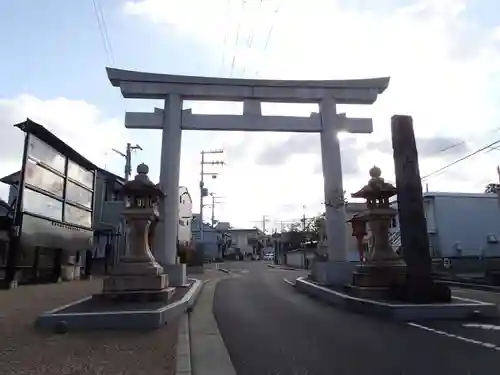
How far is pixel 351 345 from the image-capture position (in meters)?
7.17

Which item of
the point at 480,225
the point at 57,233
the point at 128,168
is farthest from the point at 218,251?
the point at 57,233

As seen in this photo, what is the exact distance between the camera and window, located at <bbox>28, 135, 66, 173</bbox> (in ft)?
64.8

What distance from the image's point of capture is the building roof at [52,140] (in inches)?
765

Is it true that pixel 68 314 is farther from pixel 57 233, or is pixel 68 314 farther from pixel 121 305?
pixel 57 233

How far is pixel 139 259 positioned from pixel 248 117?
26.0ft

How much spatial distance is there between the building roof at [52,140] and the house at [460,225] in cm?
2210

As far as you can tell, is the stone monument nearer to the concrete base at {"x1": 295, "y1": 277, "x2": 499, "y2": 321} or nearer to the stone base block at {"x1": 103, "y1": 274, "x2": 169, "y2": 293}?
the concrete base at {"x1": 295, "y1": 277, "x2": 499, "y2": 321}

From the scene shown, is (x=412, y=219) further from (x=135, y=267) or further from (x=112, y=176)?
(x=112, y=176)

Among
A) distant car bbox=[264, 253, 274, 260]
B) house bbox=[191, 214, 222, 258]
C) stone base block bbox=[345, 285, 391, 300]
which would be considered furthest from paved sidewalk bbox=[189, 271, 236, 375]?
distant car bbox=[264, 253, 274, 260]

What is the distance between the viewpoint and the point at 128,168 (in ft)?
111

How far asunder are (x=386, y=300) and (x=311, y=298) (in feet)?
13.5

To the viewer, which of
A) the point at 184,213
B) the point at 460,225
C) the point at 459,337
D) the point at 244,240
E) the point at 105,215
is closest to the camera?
the point at 459,337

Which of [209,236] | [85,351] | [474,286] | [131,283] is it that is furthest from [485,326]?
[209,236]

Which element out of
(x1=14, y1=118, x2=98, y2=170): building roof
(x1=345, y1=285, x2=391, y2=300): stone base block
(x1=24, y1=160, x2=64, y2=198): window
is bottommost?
(x1=345, y1=285, x2=391, y2=300): stone base block
